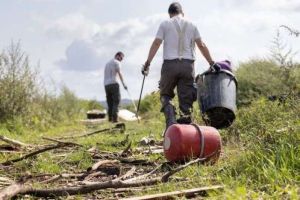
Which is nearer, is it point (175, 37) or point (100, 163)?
point (100, 163)

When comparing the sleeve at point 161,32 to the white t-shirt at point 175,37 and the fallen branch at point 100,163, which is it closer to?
the white t-shirt at point 175,37

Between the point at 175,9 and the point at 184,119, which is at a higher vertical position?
the point at 175,9

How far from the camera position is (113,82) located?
17.5 metres

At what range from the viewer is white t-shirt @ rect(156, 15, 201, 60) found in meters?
9.23

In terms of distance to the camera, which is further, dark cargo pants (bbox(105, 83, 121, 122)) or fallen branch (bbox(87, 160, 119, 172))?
dark cargo pants (bbox(105, 83, 121, 122))

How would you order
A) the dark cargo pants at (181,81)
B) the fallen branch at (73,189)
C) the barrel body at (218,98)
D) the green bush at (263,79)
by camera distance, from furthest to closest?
1. the green bush at (263,79)
2. the barrel body at (218,98)
3. the dark cargo pants at (181,81)
4. the fallen branch at (73,189)

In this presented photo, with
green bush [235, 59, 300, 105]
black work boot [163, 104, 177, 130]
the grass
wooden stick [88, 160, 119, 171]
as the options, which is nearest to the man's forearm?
black work boot [163, 104, 177, 130]

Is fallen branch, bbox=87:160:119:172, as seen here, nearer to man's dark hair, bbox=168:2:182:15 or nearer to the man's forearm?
the man's forearm

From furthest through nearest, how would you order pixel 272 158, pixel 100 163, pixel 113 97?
1. pixel 113 97
2. pixel 100 163
3. pixel 272 158

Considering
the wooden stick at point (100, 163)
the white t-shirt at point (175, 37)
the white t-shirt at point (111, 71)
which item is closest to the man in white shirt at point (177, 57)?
the white t-shirt at point (175, 37)

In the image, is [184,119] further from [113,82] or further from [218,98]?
[113,82]

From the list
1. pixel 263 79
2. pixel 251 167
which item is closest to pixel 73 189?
pixel 251 167

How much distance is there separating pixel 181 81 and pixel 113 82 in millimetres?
8336

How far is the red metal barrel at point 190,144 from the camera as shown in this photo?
253 inches
